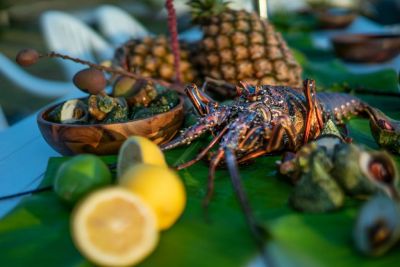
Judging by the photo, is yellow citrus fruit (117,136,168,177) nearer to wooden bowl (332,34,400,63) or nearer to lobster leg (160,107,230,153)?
lobster leg (160,107,230,153)

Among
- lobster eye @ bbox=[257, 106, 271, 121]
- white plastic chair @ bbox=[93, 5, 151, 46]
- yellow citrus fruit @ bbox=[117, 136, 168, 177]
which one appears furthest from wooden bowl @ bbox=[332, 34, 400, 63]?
yellow citrus fruit @ bbox=[117, 136, 168, 177]

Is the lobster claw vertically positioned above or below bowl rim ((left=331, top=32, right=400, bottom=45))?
above

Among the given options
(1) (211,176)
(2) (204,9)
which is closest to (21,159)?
(1) (211,176)

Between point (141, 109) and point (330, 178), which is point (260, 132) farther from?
point (141, 109)

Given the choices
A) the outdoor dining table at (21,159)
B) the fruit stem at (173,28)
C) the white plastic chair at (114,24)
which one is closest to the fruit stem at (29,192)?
the outdoor dining table at (21,159)

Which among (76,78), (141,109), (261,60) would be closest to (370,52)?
(261,60)
